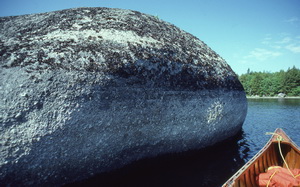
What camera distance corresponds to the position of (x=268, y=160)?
6.26 metres

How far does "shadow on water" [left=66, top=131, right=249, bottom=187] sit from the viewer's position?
5727 mm

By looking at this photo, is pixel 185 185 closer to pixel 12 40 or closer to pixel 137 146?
pixel 137 146

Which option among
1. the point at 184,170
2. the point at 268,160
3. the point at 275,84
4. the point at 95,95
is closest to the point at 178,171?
the point at 184,170

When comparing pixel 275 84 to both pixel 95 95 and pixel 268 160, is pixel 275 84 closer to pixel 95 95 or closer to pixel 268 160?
pixel 268 160

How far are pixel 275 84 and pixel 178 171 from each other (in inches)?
3086

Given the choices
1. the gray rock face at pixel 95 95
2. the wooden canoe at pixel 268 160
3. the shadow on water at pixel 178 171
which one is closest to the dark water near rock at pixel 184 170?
the shadow on water at pixel 178 171

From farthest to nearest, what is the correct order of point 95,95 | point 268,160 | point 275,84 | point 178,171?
point 275,84 < point 178,171 < point 268,160 < point 95,95

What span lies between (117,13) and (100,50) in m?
3.04

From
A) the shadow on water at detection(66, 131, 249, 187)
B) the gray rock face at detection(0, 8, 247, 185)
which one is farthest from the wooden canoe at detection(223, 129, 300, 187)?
the gray rock face at detection(0, 8, 247, 185)

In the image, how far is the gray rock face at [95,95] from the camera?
436cm

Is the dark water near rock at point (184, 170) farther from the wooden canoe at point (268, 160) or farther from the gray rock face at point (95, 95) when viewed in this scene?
the wooden canoe at point (268, 160)

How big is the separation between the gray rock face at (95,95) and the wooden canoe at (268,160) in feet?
6.71

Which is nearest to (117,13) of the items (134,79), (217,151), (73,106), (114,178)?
(134,79)

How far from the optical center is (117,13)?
307 inches
